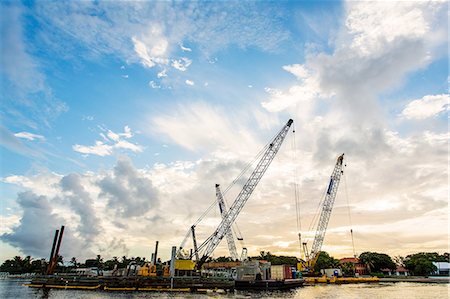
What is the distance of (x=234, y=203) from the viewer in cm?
10700

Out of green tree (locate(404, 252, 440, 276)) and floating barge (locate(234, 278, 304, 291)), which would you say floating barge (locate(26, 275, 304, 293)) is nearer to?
floating barge (locate(234, 278, 304, 291))

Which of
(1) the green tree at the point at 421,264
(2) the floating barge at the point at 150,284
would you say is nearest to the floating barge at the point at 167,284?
(2) the floating barge at the point at 150,284

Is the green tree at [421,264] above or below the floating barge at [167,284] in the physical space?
above

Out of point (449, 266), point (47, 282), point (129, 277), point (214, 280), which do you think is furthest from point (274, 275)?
point (449, 266)

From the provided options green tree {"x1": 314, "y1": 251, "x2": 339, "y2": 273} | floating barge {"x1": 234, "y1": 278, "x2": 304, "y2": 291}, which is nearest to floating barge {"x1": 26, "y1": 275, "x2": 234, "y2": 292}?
floating barge {"x1": 234, "y1": 278, "x2": 304, "y2": 291}

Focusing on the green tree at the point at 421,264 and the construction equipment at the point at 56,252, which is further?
the green tree at the point at 421,264

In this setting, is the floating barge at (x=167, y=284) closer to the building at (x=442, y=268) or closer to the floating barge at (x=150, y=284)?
the floating barge at (x=150, y=284)

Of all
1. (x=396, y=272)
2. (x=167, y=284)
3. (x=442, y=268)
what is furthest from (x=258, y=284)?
(x=396, y=272)

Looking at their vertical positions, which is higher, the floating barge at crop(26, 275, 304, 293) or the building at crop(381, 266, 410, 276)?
the building at crop(381, 266, 410, 276)

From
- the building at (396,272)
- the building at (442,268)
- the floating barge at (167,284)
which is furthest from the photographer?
the building at (396,272)

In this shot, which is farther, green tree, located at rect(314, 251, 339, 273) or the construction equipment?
green tree, located at rect(314, 251, 339, 273)

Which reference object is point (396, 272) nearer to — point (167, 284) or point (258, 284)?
point (258, 284)

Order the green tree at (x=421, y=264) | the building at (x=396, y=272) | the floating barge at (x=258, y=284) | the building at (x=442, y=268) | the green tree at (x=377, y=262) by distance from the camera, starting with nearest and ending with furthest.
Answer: the floating barge at (x=258, y=284), the green tree at (x=421, y=264), the building at (x=442, y=268), the green tree at (x=377, y=262), the building at (x=396, y=272)

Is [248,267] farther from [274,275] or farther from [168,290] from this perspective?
[168,290]
